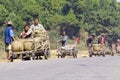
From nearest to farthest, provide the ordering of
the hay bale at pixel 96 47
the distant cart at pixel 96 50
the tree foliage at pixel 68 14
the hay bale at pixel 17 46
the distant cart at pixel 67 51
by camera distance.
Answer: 1. the hay bale at pixel 17 46
2. the distant cart at pixel 67 51
3. the distant cart at pixel 96 50
4. the hay bale at pixel 96 47
5. the tree foliage at pixel 68 14

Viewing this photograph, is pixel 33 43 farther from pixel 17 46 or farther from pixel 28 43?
pixel 17 46

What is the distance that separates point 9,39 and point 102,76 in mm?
9940

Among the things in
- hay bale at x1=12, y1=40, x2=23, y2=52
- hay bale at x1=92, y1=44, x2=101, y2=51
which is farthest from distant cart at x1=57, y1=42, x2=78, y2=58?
hay bale at x1=12, y1=40, x2=23, y2=52

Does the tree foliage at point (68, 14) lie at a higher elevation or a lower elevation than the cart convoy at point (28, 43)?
higher

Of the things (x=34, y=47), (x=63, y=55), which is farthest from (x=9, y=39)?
(x=63, y=55)

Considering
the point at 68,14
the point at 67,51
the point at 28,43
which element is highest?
the point at 68,14

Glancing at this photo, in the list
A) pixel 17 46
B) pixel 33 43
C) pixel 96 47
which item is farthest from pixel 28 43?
pixel 96 47

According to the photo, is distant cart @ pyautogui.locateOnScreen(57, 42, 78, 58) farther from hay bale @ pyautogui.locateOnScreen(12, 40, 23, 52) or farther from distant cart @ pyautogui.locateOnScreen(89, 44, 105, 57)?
hay bale @ pyautogui.locateOnScreen(12, 40, 23, 52)

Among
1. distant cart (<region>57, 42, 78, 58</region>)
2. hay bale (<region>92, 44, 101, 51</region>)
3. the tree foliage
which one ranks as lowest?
distant cart (<region>57, 42, 78, 58</region>)

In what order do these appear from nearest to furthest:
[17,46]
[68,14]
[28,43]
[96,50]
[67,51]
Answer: [17,46], [28,43], [67,51], [96,50], [68,14]

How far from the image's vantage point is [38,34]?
822 inches

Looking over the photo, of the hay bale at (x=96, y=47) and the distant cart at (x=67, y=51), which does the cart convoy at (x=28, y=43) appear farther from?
the hay bale at (x=96, y=47)

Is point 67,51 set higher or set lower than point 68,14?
lower

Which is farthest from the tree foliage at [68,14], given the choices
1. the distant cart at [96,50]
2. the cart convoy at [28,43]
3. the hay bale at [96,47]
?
the cart convoy at [28,43]
